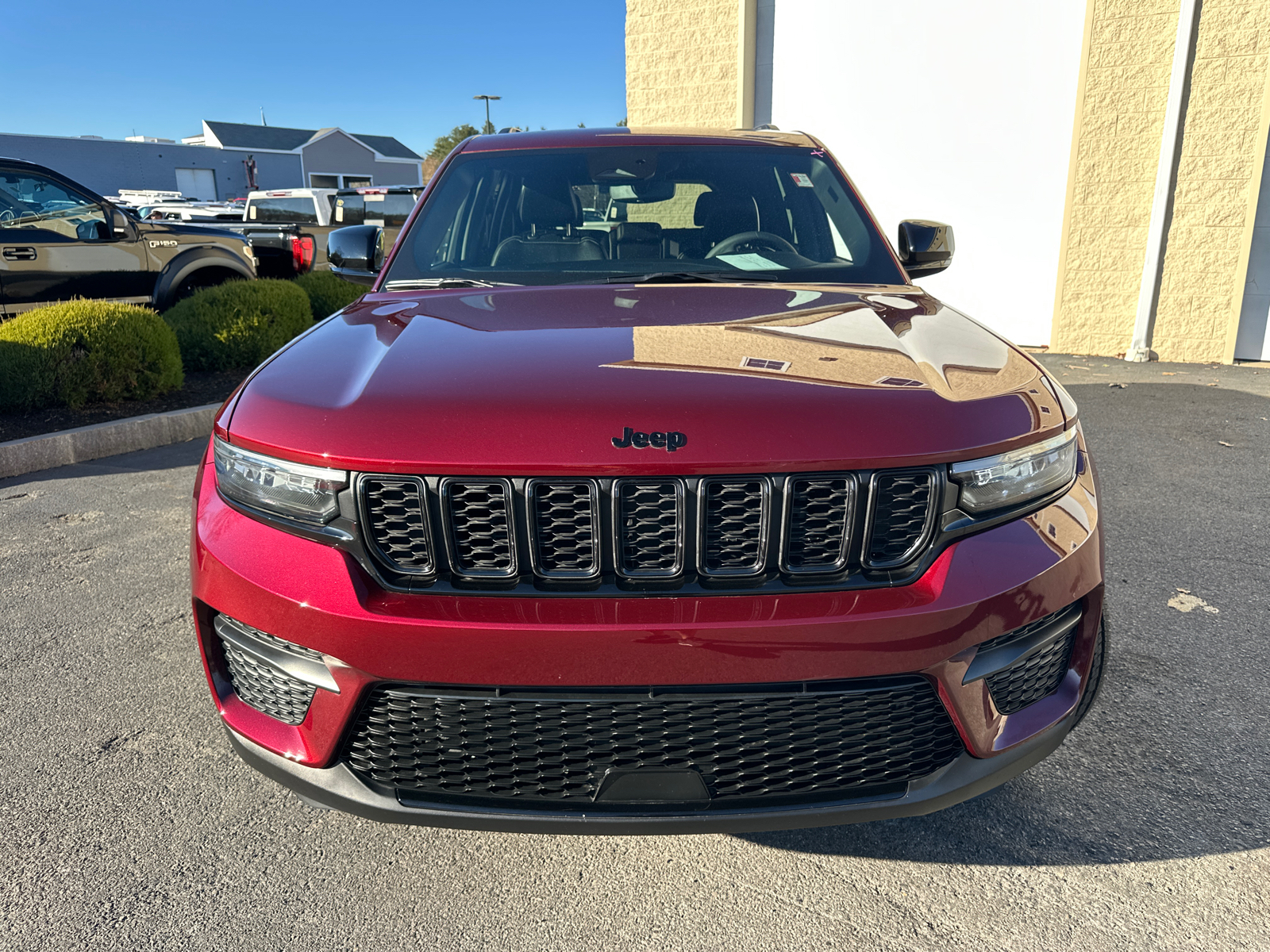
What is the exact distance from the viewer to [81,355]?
6.21 metres

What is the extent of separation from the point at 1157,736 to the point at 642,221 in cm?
226

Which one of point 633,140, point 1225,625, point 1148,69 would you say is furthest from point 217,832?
point 1148,69

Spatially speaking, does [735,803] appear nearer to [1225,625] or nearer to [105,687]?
[105,687]

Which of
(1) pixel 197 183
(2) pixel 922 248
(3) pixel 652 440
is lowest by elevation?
(3) pixel 652 440

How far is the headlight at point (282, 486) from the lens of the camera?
1729 millimetres

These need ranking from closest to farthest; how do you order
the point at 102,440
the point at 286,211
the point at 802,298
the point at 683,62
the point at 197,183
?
the point at 802,298, the point at 102,440, the point at 683,62, the point at 286,211, the point at 197,183

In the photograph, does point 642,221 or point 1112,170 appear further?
point 1112,170

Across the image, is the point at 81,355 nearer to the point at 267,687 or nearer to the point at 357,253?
the point at 357,253

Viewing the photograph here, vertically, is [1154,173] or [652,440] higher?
[1154,173]

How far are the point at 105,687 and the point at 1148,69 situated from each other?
9831 millimetres

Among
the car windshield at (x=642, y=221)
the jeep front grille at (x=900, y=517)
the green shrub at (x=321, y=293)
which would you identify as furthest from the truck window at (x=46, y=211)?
the jeep front grille at (x=900, y=517)

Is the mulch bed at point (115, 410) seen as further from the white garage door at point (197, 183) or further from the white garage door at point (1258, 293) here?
the white garage door at point (197, 183)

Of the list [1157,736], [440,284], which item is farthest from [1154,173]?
[440,284]

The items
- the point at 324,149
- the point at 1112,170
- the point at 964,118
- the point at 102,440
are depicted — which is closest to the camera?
the point at 102,440
